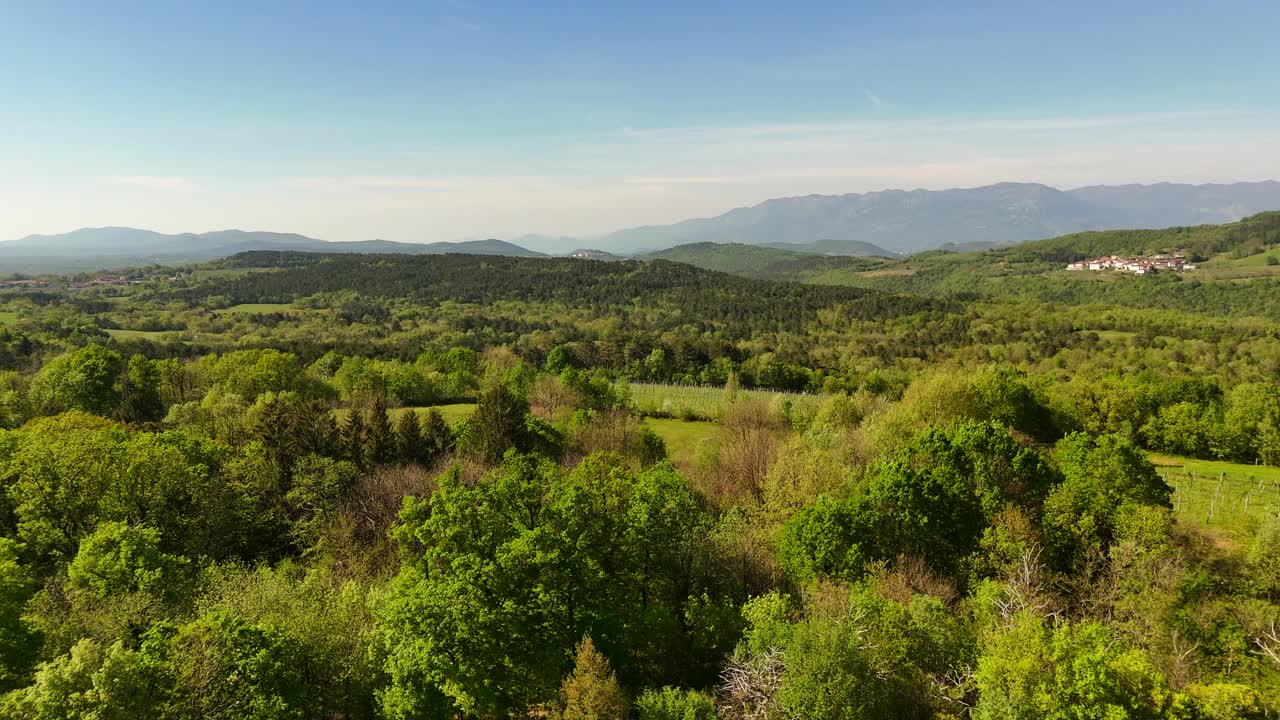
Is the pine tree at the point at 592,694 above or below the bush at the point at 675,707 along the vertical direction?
above

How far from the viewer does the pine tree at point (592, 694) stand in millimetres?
17438

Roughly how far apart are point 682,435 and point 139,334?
378 feet

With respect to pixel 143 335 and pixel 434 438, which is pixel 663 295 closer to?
pixel 143 335

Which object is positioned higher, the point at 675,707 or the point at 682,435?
the point at 675,707

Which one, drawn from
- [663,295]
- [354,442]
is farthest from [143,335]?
[663,295]

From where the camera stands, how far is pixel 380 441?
140 feet

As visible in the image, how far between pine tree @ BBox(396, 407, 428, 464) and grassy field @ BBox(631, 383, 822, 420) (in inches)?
1140

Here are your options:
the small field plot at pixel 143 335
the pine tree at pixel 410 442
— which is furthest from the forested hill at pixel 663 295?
the pine tree at pixel 410 442

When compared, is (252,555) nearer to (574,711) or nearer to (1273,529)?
(574,711)

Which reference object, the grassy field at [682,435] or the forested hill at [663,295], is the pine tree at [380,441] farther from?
the forested hill at [663,295]

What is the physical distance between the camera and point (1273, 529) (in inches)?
1090

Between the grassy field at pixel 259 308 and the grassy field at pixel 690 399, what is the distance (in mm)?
115709

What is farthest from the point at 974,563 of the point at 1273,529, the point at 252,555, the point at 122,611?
the point at 252,555

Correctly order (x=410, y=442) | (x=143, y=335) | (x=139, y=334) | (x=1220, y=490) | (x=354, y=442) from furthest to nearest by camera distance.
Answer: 1. (x=139, y=334)
2. (x=143, y=335)
3. (x=1220, y=490)
4. (x=410, y=442)
5. (x=354, y=442)
